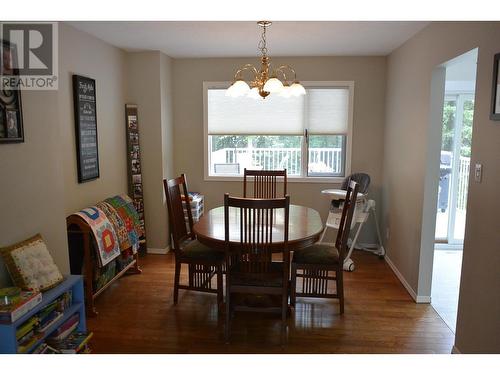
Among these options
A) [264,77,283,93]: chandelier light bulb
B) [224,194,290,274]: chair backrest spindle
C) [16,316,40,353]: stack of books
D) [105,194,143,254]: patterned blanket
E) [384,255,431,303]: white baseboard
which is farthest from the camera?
[105,194,143,254]: patterned blanket

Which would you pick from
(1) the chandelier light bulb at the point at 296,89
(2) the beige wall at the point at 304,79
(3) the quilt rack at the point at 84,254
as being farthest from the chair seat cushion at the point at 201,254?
(2) the beige wall at the point at 304,79

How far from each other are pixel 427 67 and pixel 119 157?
317cm

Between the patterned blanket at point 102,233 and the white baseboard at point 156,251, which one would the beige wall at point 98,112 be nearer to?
the patterned blanket at point 102,233

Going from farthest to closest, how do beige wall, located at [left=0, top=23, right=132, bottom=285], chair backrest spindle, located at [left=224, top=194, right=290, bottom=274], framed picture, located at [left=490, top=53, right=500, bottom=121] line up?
1. chair backrest spindle, located at [left=224, top=194, right=290, bottom=274]
2. beige wall, located at [left=0, top=23, right=132, bottom=285]
3. framed picture, located at [left=490, top=53, right=500, bottom=121]

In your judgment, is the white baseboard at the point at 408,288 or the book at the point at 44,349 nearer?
the book at the point at 44,349

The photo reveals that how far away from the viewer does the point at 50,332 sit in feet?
6.76

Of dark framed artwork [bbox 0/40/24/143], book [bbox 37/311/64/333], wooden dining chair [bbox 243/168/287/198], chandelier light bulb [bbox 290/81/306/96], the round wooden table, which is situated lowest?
book [bbox 37/311/64/333]

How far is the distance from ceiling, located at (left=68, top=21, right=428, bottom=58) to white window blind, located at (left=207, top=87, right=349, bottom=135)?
50cm

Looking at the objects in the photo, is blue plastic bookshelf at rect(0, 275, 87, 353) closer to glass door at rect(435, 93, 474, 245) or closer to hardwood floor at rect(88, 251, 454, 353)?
hardwood floor at rect(88, 251, 454, 353)

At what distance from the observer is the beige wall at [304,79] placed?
446cm

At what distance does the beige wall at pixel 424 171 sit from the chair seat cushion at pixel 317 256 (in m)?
0.85

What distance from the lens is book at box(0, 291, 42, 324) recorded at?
174cm

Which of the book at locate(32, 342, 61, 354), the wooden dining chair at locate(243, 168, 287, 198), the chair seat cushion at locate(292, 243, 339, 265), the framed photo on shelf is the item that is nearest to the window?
the wooden dining chair at locate(243, 168, 287, 198)

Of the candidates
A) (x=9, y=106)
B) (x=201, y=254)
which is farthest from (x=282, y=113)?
(x=9, y=106)
